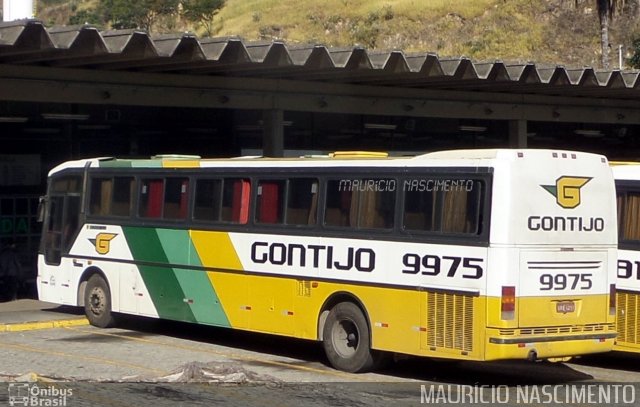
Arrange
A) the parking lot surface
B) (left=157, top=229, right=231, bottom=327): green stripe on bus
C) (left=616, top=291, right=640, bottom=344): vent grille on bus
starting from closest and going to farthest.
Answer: the parking lot surface → (left=616, top=291, right=640, bottom=344): vent grille on bus → (left=157, top=229, right=231, bottom=327): green stripe on bus

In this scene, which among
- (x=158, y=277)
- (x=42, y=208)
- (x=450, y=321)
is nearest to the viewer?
(x=450, y=321)

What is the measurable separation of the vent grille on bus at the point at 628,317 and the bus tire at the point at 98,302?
28.0 feet

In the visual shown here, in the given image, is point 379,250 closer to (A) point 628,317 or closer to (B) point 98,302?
(A) point 628,317

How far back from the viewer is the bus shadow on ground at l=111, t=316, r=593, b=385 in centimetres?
1466

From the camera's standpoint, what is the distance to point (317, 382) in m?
13.6

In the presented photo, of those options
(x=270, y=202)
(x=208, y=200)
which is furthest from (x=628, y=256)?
(x=208, y=200)

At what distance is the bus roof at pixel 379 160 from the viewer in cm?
1343

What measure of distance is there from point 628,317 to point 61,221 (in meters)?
10.2

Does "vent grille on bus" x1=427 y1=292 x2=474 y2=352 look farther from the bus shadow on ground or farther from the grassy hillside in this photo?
the grassy hillside

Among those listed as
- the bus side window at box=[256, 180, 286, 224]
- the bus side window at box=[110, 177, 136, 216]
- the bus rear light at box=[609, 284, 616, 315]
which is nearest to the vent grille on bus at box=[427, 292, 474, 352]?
the bus rear light at box=[609, 284, 616, 315]

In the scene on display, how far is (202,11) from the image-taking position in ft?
299

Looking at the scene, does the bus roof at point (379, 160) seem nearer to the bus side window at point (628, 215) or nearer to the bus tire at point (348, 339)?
the bus side window at point (628, 215)

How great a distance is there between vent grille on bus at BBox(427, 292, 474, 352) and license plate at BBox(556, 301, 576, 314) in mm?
1164

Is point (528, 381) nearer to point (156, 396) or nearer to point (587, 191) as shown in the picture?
point (587, 191)
